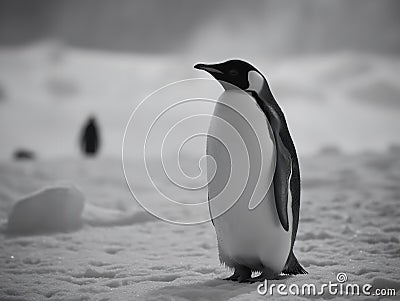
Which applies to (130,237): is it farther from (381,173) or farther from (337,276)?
(381,173)

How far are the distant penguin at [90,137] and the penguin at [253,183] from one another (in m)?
12.0

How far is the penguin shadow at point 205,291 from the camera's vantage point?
9.10 ft

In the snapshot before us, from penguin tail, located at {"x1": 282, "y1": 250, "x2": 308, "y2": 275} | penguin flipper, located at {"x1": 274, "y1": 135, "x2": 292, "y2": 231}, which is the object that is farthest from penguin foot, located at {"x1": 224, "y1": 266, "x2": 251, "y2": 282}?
penguin flipper, located at {"x1": 274, "y1": 135, "x2": 292, "y2": 231}

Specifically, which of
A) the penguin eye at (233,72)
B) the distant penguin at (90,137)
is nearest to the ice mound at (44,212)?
the penguin eye at (233,72)

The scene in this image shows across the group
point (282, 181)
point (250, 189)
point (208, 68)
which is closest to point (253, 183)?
point (250, 189)

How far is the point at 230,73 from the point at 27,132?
35.7 metres

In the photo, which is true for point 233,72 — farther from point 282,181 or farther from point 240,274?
point 240,274

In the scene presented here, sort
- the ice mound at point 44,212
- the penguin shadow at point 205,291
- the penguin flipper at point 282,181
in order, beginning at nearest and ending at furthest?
the penguin shadow at point 205,291 → the penguin flipper at point 282,181 → the ice mound at point 44,212

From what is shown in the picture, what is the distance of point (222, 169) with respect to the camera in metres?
3.07

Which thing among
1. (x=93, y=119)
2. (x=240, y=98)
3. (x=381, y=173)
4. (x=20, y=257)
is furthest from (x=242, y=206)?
(x=93, y=119)

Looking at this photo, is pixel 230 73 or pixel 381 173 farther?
pixel 381 173

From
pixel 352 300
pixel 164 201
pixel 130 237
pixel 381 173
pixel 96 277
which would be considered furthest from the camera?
pixel 381 173

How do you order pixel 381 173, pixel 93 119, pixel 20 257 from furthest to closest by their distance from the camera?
pixel 93 119
pixel 381 173
pixel 20 257

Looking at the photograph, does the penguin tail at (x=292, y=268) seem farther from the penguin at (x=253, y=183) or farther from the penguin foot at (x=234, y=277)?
the penguin foot at (x=234, y=277)
